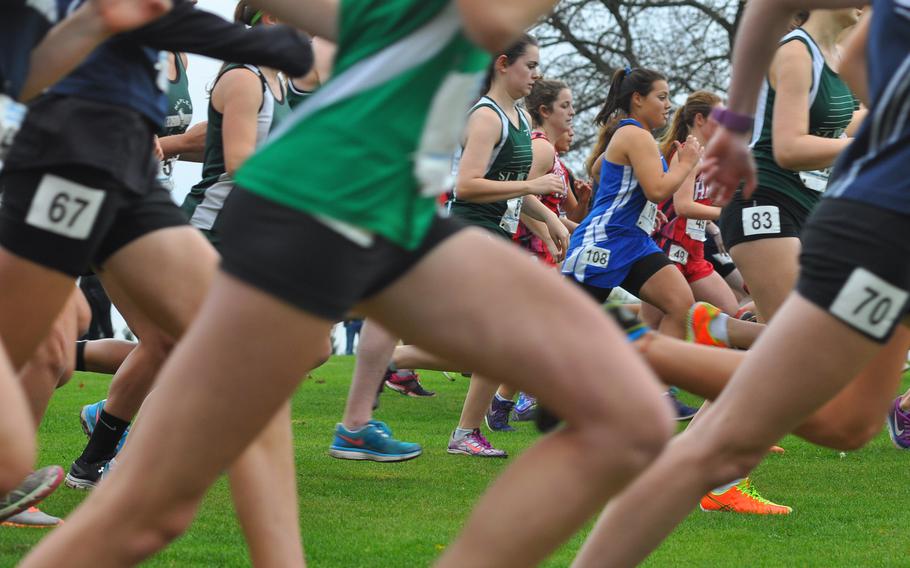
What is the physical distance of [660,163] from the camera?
24.2 feet

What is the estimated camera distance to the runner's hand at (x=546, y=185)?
281 inches

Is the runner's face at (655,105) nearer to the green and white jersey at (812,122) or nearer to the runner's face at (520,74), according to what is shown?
the runner's face at (520,74)

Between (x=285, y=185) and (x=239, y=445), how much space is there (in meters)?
0.46

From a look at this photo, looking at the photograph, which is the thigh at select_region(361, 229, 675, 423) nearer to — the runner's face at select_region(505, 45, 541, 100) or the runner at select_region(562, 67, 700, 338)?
the runner at select_region(562, 67, 700, 338)

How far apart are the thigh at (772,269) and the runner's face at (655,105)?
2.46m

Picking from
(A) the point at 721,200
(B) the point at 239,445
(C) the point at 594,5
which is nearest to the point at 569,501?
(B) the point at 239,445

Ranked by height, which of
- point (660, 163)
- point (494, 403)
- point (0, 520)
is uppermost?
point (660, 163)

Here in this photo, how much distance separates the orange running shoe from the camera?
208 inches

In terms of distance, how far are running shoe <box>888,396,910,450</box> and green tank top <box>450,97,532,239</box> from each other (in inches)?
102

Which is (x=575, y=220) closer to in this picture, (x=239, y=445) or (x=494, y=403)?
(x=494, y=403)

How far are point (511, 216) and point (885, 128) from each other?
5.06m

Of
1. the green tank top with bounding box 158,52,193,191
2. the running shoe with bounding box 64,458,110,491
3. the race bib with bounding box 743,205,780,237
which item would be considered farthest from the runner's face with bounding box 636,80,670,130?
the running shoe with bounding box 64,458,110,491

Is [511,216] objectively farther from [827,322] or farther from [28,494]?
[827,322]

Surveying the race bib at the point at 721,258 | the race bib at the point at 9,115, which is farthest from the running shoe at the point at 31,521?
the race bib at the point at 721,258
